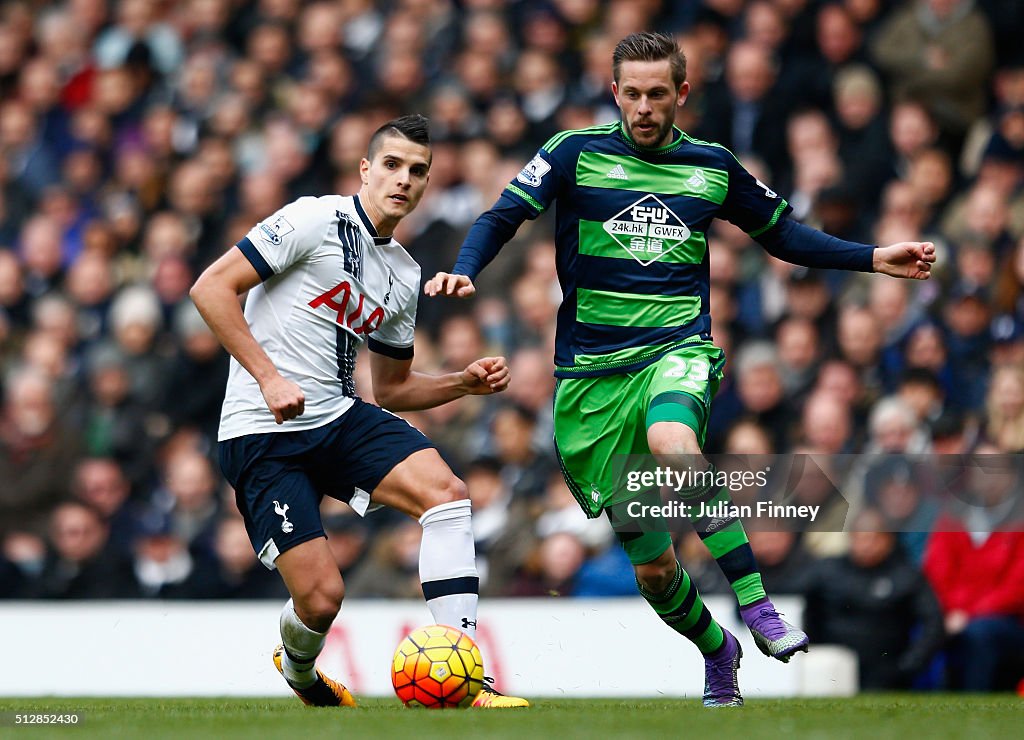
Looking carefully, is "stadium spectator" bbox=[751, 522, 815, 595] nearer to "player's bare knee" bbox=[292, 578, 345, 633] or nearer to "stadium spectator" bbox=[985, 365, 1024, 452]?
"stadium spectator" bbox=[985, 365, 1024, 452]

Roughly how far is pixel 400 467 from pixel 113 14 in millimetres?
8401

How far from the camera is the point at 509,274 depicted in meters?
11.0

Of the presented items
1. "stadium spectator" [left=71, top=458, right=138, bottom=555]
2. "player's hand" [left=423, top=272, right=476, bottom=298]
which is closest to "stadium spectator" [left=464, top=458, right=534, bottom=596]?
"stadium spectator" [left=71, top=458, right=138, bottom=555]

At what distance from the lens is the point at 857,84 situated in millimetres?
10758

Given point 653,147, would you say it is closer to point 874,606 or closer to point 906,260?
point 906,260

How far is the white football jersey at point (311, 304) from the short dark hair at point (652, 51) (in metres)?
1.28

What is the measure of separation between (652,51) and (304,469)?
2233 mm

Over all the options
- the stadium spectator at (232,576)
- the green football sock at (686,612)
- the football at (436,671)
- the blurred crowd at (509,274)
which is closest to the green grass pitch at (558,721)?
the football at (436,671)

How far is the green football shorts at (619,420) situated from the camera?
21.6ft

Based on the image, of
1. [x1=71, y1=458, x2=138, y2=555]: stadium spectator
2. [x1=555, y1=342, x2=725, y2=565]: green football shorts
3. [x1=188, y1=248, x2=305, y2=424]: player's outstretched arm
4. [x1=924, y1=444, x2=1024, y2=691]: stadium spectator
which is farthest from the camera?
[x1=71, y1=458, x2=138, y2=555]: stadium spectator

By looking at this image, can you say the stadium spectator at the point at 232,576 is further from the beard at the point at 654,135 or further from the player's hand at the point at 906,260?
the player's hand at the point at 906,260

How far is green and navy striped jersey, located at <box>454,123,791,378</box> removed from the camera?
679 centimetres

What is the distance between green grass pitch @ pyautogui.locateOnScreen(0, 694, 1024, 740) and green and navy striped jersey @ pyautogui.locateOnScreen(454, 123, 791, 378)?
1.54 meters

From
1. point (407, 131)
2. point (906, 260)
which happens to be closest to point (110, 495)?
point (407, 131)
